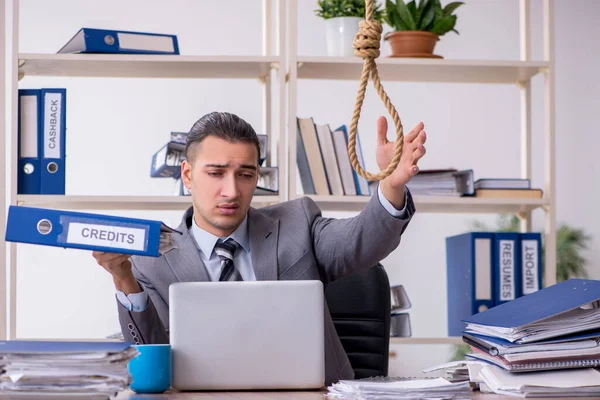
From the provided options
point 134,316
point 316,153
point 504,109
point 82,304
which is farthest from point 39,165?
point 504,109

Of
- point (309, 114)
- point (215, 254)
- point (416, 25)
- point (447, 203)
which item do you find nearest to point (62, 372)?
point (215, 254)

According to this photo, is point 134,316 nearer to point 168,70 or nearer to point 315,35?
point 168,70

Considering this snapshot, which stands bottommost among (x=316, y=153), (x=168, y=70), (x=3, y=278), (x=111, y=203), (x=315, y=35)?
(x=3, y=278)

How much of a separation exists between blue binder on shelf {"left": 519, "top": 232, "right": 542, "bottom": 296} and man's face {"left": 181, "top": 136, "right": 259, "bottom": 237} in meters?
1.23

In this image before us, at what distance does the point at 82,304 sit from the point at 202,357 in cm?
300

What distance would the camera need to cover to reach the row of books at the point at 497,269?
2.81m

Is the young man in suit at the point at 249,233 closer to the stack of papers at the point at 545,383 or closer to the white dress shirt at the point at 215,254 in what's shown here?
the white dress shirt at the point at 215,254

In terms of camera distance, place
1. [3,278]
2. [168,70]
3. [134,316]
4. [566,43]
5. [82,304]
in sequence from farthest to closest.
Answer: [566,43]
[82,304]
[168,70]
[3,278]
[134,316]

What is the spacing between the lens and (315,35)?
14.5 feet

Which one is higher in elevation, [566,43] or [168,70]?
[566,43]

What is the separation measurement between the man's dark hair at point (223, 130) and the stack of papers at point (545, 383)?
2.98 ft

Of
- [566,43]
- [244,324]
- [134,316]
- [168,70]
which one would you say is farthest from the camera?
[566,43]

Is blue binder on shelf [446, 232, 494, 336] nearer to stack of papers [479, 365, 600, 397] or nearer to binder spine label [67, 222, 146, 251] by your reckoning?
stack of papers [479, 365, 600, 397]

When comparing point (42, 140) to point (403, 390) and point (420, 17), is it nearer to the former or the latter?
point (420, 17)
